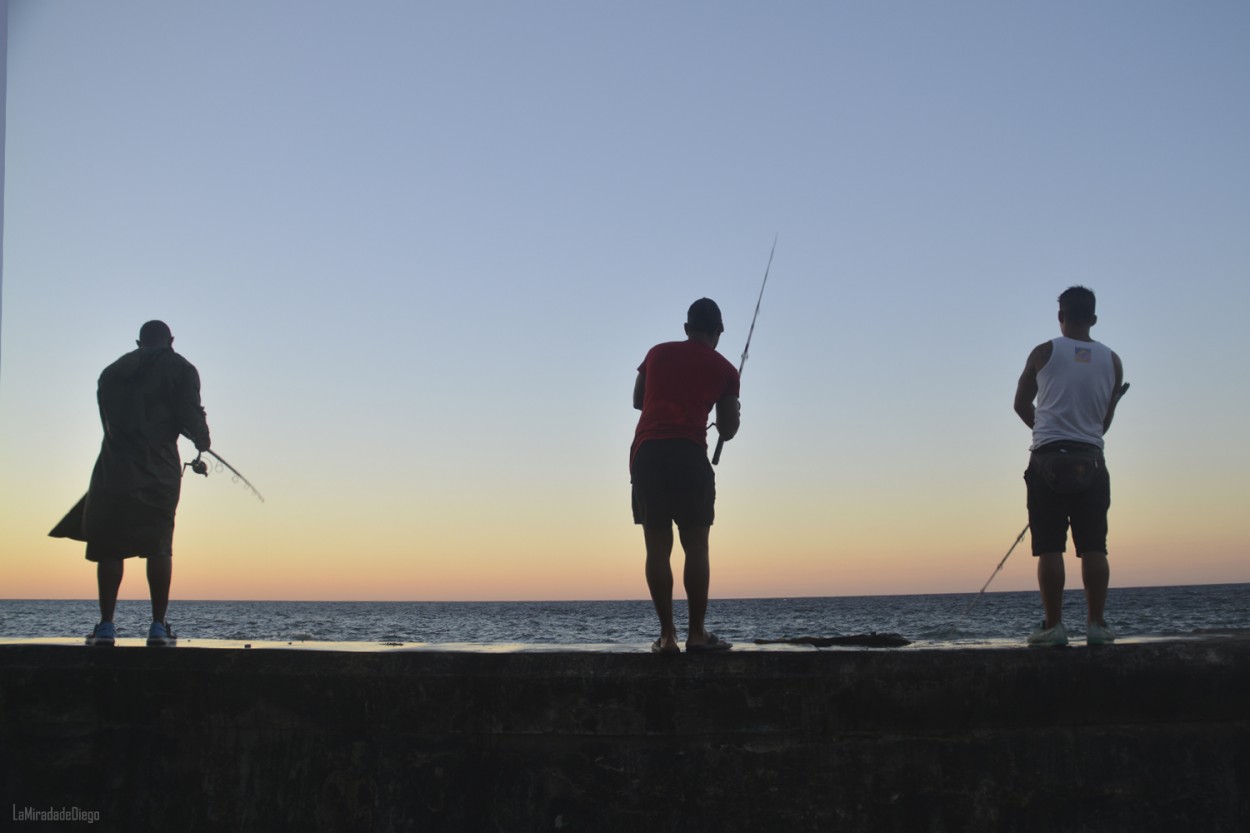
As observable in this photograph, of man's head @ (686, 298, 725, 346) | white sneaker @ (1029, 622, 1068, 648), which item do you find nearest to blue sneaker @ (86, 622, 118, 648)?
man's head @ (686, 298, 725, 346)

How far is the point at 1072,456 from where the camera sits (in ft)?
12.4

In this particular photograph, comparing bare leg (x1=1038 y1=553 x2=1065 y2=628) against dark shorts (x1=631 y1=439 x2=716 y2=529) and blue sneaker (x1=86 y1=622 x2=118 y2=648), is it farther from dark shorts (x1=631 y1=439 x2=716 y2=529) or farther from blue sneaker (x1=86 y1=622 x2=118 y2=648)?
blue sneaker (x1=86 y1=622 x2=118 y2=648)

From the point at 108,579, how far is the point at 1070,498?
14.3 feet

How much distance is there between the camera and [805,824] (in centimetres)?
307

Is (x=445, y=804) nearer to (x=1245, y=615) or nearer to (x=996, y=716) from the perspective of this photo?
(x=996, y=716)

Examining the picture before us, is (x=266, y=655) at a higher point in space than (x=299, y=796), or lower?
higher

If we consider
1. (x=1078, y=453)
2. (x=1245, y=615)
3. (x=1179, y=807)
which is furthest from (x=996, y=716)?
(x=1245, y=615)

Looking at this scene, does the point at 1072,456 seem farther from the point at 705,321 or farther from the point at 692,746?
the point at 692,746

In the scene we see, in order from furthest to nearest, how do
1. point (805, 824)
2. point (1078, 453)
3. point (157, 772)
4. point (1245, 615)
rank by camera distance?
point (1245, 615) → point (1078, 453) → point (157, 772) → point (805, 824)

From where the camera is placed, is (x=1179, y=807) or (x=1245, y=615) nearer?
(x=1179, y=807)

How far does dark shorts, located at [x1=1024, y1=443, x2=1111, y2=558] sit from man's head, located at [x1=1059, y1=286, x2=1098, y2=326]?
0.59 m

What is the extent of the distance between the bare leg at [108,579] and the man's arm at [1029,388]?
4.26 m

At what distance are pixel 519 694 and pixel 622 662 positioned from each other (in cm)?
38

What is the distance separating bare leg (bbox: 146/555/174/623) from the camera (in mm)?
4305
